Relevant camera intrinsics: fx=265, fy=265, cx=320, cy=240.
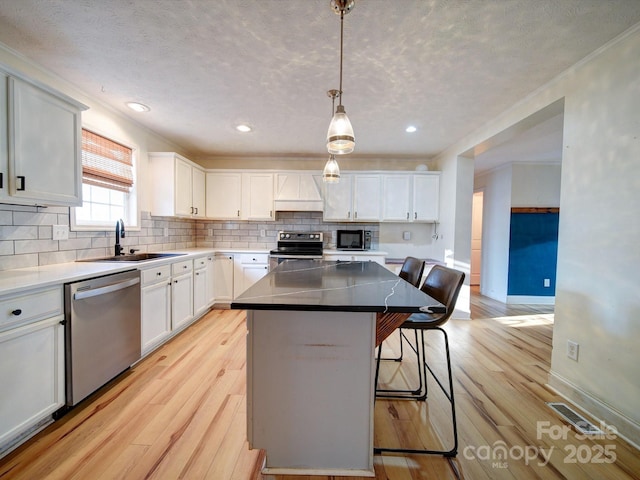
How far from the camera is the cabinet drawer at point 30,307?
4.35ft

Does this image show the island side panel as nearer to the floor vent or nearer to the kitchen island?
the kitchen island

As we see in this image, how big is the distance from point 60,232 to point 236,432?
6.97 ft

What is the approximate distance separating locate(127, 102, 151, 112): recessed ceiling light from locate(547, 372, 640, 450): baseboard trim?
4290 mm

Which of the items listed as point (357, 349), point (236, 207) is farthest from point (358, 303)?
point (236, 207)

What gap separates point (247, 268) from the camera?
3.87m

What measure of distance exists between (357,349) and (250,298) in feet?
1.81

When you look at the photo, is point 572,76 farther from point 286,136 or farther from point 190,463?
point 190,463

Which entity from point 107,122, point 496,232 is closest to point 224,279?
point 107,122

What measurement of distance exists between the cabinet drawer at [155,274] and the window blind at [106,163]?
103 centimetres

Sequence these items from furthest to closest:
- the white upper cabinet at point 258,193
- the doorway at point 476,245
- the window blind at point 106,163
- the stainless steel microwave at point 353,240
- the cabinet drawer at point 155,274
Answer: the doorway at point 476,245 → the stainless steel microwave at point 353,240 → the white upper cabinet at point 258,193 → the window blind at point 106,163 → the cabinet drawer at point 155,274

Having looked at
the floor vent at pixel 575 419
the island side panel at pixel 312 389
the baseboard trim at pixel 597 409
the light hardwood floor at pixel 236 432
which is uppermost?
the island side panel at pixel 312 389

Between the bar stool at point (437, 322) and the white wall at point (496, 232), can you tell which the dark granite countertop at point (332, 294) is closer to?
the bar stool at point (437, 322)

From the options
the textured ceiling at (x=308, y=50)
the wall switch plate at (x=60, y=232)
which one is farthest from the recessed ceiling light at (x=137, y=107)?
the wall switch plate at (x=60, y=232)

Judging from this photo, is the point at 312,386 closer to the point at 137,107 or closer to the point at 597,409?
the point at 597,409
